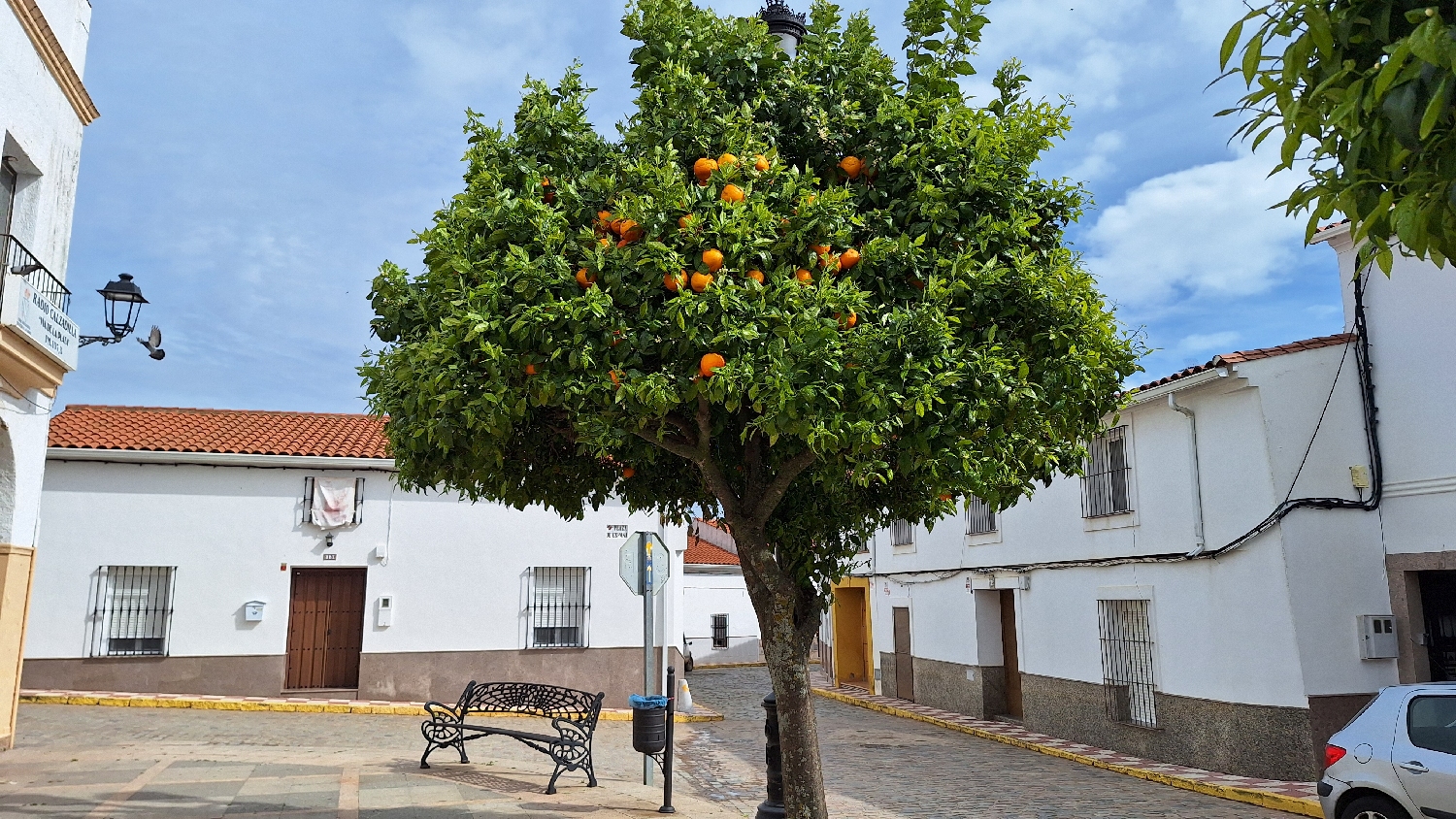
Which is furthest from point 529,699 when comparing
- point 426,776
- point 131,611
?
point 131,611

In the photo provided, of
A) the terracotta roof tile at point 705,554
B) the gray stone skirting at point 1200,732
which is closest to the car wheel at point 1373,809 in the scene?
the gray stone skirting at point 1200,732

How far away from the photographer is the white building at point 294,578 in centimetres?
1542

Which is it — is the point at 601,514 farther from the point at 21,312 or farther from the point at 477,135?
the point at 477,135

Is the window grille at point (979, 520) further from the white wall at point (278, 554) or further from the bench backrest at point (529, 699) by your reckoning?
the bench backrest at point (529, 699)

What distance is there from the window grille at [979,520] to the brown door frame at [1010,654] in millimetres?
1079

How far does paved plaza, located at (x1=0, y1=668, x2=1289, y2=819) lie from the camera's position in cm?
855

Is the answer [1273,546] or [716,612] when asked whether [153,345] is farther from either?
[716,612]

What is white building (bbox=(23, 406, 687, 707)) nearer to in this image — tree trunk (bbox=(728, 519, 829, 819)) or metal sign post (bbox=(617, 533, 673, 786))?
metal sign post (bbox=(617, 533, 673, 786))

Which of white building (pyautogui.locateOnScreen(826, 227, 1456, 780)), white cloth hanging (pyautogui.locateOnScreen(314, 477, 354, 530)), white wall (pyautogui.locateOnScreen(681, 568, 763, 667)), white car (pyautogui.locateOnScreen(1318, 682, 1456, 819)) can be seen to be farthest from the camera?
white wall (pyautogui.locateOnScreen(681, 568, 763, 667))

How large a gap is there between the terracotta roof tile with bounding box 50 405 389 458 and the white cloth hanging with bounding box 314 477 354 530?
18.5 inches

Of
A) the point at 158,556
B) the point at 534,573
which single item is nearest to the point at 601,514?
the point at 534,573

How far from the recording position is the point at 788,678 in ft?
20.5

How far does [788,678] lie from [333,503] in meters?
12.0

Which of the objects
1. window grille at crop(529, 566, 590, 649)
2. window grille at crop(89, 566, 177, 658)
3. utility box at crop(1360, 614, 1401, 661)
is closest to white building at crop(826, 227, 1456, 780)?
utility box at crop(1360, 614, 1401, 661)
